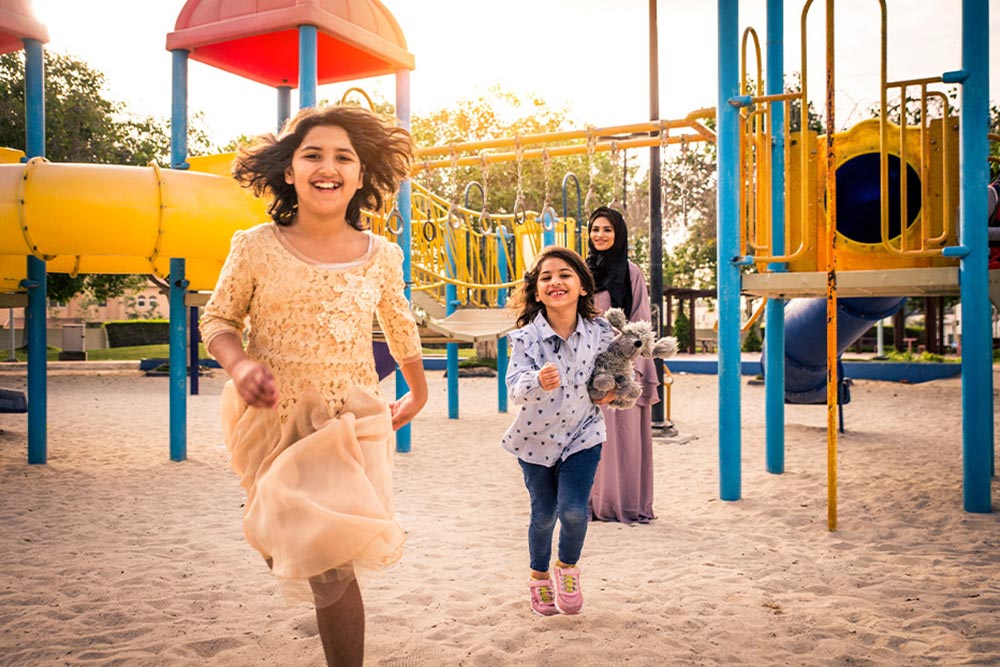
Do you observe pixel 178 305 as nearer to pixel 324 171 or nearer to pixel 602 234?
pixel 602 234

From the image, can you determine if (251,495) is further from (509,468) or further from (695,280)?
(695,280)

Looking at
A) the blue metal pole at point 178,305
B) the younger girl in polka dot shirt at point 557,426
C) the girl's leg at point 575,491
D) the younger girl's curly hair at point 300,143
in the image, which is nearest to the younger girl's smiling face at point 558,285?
the younger girl in polka dot shirt at point 557,426

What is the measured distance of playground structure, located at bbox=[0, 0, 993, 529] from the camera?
530 cm

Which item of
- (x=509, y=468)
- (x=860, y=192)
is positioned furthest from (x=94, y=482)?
(x=860, y=192)

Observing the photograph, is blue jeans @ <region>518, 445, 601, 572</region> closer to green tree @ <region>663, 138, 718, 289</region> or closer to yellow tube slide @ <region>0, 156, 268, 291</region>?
yellow tube slide @ <region>0, 156, 268, 291</region>

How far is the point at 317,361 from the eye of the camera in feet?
7.88

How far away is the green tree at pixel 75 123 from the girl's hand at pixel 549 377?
18.9 metres

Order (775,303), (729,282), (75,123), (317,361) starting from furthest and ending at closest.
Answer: (75,123), (775,303), (729,282), (317,361)

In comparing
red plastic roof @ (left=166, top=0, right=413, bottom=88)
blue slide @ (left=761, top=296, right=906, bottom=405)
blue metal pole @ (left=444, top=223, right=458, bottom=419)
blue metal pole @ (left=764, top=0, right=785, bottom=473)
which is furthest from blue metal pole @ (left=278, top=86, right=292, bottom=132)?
blue slide @ (left=761, top=296, right=906, bottom=405)

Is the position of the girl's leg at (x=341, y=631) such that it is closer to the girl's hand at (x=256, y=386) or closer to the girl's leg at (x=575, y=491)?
the girl's hand at (x=256, y=386)

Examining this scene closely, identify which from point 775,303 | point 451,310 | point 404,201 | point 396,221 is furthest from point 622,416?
point 451,310

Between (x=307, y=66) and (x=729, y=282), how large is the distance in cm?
383

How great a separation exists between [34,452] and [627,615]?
19.9ft

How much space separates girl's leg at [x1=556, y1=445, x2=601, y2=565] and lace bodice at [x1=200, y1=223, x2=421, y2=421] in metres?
1.21
